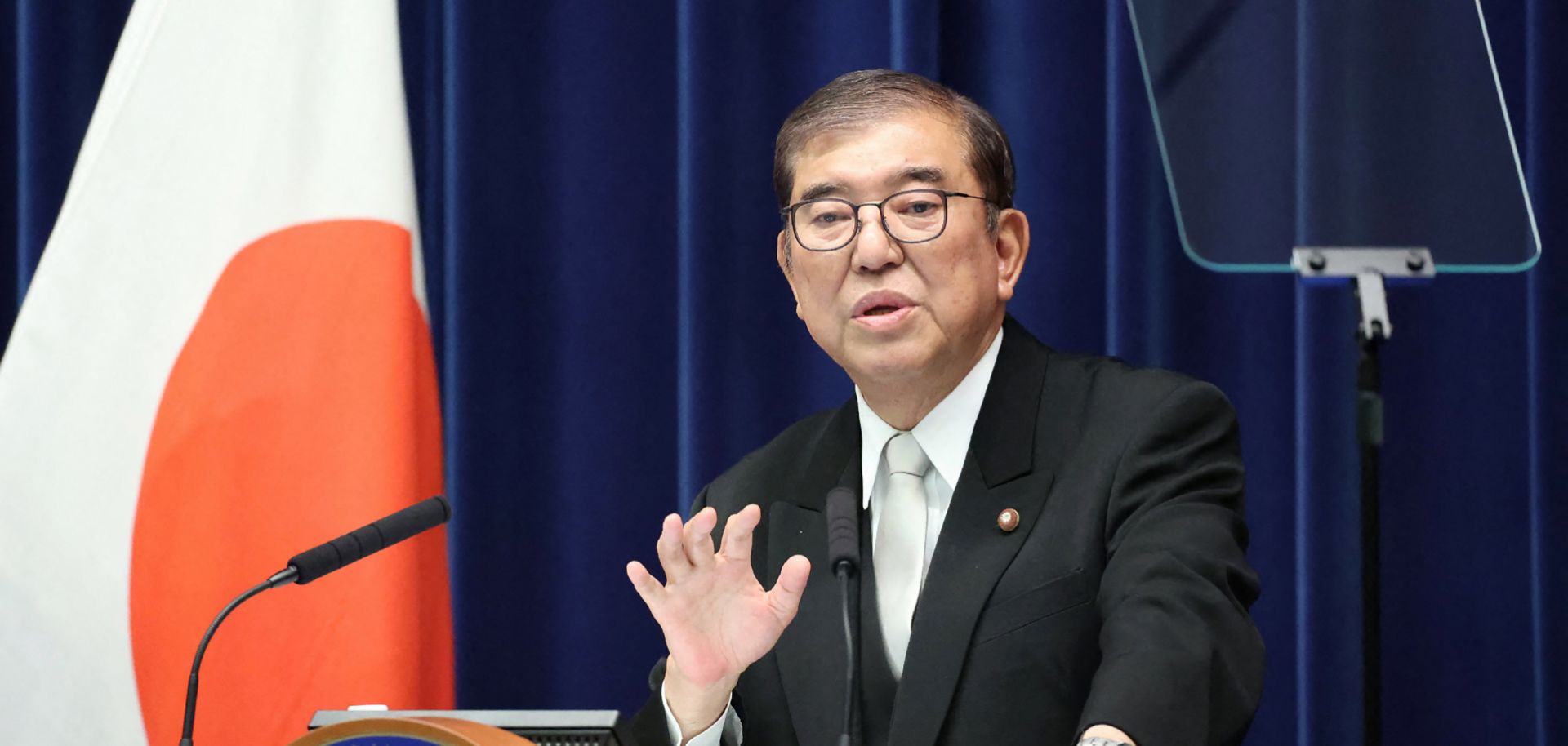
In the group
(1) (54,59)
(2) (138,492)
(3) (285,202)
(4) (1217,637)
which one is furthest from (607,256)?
(4) (1217,637)

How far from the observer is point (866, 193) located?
195cm

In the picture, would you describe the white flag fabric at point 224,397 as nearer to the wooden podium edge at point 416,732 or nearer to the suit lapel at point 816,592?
the suit lapel at point 816,592

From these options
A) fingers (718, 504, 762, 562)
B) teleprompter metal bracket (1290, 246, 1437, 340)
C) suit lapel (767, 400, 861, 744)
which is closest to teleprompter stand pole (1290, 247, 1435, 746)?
teleprompter metal bracket (1290, 246, 1437, 340)

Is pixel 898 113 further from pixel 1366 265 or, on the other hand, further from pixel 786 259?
pixel 1366 265

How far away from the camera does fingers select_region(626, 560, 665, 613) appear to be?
1.55 meters

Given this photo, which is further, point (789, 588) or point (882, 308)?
point (882, 308)

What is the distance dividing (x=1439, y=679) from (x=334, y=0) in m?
2.08

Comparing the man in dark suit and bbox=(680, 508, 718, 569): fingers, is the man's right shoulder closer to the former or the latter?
the man in dark suit

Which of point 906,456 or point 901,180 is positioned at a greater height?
point 901,180

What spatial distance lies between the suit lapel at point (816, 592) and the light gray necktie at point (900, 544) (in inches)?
2.5

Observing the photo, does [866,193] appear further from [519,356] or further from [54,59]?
[54,59]

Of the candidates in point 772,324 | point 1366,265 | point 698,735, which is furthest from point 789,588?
point 772,324

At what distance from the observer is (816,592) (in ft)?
6.18

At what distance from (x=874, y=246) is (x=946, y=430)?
0.25m
